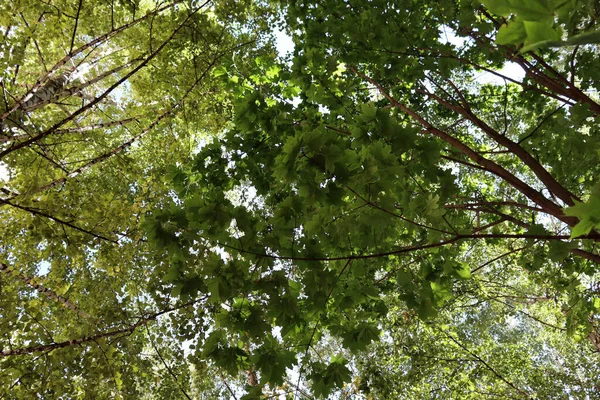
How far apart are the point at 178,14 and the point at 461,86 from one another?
5653 mm

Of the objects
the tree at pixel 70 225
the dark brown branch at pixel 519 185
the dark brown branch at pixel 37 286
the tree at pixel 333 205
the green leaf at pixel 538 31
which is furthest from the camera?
the dark brown branch at pixel 37 286

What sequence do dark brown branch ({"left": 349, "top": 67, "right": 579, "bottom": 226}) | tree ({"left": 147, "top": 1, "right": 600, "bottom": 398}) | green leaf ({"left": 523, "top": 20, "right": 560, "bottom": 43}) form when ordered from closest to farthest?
green leaf ({"left": 523, "top": 20, "right": 560, "bottom": 43}) < tree ({"left": 147, "top": 1, "right": 600, "bottom": 398}) < dark brown branch ({"left": 349, "top": 67, "right": 579, "bottom": 226})

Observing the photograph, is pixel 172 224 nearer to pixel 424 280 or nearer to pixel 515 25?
pixel 424 280

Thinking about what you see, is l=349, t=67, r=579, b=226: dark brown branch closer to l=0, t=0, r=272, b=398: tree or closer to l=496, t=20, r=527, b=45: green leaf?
l=496, t=20, r=527, b=45: green leaf

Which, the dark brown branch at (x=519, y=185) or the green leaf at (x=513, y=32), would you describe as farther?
the dark brown branch at (x=519, y=185)

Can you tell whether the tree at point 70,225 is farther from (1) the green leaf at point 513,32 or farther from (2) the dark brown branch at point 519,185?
(2) the dark brown branch at point 519,185

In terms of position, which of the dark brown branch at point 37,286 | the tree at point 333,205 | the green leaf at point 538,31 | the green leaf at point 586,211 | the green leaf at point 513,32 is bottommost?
→ the green leaf at point 586,211

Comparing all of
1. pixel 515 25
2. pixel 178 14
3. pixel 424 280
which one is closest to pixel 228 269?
pixel 424 280

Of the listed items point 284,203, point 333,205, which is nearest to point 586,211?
point 333,205

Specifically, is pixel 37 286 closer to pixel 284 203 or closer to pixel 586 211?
pixel 284 203

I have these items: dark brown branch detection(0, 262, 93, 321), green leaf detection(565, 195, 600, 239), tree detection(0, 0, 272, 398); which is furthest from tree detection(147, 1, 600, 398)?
dark brown branch detection(0, 262, 93, 321)

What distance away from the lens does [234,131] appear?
107 inches

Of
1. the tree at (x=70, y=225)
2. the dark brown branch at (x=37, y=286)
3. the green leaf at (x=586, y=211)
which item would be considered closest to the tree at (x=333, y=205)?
the green leaf at (x=586, y=211)

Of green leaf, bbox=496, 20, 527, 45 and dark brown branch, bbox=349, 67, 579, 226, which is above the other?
dark brown branch, bbox=349, 67, 579, 226
